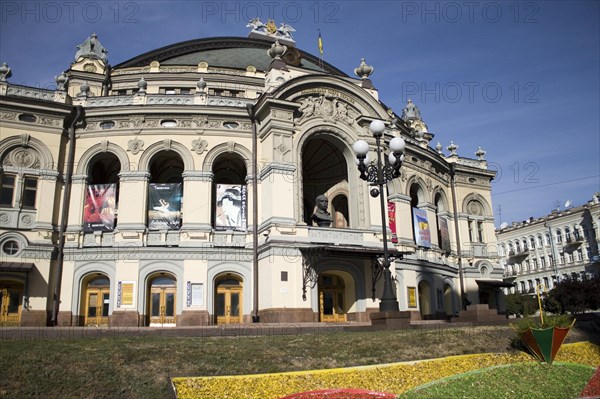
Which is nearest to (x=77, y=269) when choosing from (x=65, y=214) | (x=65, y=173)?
(x=65, y=214)

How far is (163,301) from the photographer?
30.7 metres

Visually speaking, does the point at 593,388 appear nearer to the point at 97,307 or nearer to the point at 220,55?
the point at 97,307

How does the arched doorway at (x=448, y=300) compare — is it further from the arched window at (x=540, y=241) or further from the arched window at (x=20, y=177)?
the arched window at (x=540, y=241)

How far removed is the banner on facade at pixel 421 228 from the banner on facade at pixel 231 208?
Answer: 1274 cm

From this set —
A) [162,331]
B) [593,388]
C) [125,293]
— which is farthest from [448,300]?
[593,388]

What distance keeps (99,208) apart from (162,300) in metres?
6.41

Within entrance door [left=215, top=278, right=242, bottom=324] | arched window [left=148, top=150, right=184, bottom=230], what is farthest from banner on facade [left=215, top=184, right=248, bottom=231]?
entrance door [left=215, top=278, right=242, bottom=324]

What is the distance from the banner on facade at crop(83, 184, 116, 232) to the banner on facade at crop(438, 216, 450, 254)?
78.1 feet

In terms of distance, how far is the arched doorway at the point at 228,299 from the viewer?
1223 inches

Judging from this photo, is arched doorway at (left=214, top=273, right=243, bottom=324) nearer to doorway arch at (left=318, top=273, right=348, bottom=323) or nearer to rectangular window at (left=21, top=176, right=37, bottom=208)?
doorway arch at (left=318, top=273, right=348, bottom=323)

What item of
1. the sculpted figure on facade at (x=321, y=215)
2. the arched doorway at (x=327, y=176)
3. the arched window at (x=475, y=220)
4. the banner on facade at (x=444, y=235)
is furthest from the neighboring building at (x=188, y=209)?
the arched window at (x=475, y=220)

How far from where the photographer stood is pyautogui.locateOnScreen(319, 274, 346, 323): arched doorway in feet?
103

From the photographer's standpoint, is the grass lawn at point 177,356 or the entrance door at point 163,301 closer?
the grass lawn at point 177,356

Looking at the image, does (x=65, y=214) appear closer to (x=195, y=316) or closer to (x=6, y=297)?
(x=6, y=297)
